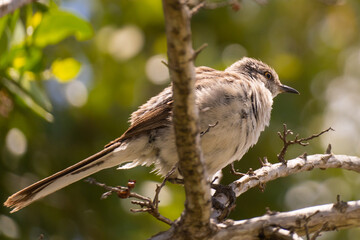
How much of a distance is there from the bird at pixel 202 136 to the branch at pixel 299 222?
1123 millimetres

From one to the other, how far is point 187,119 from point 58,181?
2.07 metres

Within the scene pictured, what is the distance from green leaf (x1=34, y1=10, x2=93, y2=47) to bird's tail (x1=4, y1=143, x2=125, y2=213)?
4.09 ft

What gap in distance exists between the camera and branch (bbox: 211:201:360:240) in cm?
387

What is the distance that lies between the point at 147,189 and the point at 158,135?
1.60 m

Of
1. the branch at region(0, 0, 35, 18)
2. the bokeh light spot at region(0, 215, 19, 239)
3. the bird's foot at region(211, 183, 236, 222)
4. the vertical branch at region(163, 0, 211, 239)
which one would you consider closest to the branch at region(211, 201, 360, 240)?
the vertical branch at region(163, 0, 211, 239)

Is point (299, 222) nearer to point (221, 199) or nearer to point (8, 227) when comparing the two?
point (221, 199)

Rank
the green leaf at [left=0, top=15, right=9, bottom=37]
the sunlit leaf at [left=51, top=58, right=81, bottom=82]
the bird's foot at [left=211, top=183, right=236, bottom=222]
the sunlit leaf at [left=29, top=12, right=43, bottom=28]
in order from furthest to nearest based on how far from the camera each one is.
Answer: the sunlit leaf at [left=51, top=58, right=81, bottom=82] → the sunlit leaf at [left=29, top=12, right=43, bottom=28] → the green leaf at [left=0, top=15, right=9, bottom=37] → the bird's foot at [left=211, top=183, right=236, bottom=222]

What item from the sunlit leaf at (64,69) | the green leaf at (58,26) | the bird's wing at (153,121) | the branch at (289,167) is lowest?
the branch at (289,167)

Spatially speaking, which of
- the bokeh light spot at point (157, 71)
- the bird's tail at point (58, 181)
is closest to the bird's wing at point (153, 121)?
the bird's tail at point (58, 181)

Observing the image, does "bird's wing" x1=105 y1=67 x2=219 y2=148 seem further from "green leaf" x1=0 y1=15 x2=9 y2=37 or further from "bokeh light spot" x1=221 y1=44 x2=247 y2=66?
"bokeh light spot" x1=221 y1=44 x2=247 y2=66

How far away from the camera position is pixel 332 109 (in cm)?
799

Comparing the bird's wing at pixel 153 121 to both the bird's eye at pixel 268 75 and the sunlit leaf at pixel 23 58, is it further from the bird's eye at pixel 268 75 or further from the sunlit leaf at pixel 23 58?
the bird's eye at pixel 268 75

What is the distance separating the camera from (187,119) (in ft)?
10.3

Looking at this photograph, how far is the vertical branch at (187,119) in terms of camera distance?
109 inches
